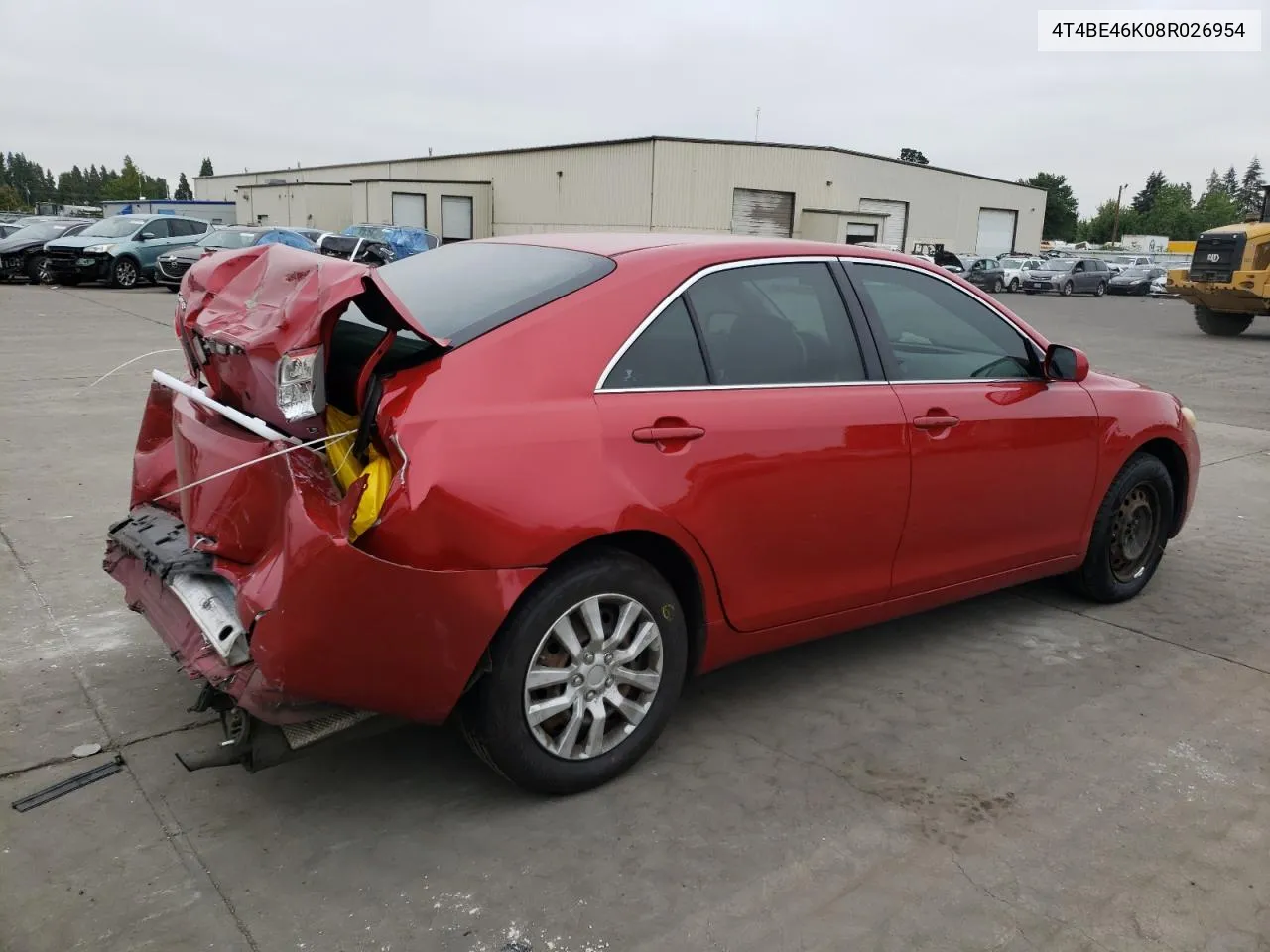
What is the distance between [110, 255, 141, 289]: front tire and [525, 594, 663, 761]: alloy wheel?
77.1ft

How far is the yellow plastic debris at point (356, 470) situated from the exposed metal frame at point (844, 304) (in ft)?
2.19

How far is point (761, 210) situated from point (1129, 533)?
3676 centimetres

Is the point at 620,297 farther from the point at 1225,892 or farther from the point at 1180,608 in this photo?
the point at 1180,608

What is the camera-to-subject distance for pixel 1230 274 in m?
20.2

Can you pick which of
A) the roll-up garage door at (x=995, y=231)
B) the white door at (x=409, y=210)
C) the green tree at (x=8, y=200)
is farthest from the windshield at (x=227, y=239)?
the green tree at (x=8, y=200)

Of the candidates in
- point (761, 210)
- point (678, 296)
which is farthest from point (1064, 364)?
point (761, 210)

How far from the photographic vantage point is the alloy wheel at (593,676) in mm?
2900

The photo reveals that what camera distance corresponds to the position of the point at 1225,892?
2738mm

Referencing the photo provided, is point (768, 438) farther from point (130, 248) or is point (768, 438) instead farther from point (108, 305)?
point (130, 248)

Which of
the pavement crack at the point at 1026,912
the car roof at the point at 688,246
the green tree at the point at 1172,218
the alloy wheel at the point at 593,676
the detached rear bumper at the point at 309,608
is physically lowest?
the pavement crack at the point at 1026,912

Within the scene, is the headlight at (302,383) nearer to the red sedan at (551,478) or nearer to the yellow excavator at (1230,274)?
the red sedan at (551,478)

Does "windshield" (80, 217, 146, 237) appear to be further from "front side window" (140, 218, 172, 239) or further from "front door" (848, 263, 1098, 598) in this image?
"front door" (848, 263, 1098, 598)

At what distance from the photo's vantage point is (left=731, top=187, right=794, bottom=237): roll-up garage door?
39.6 m

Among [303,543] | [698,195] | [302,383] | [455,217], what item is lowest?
[303,543]
